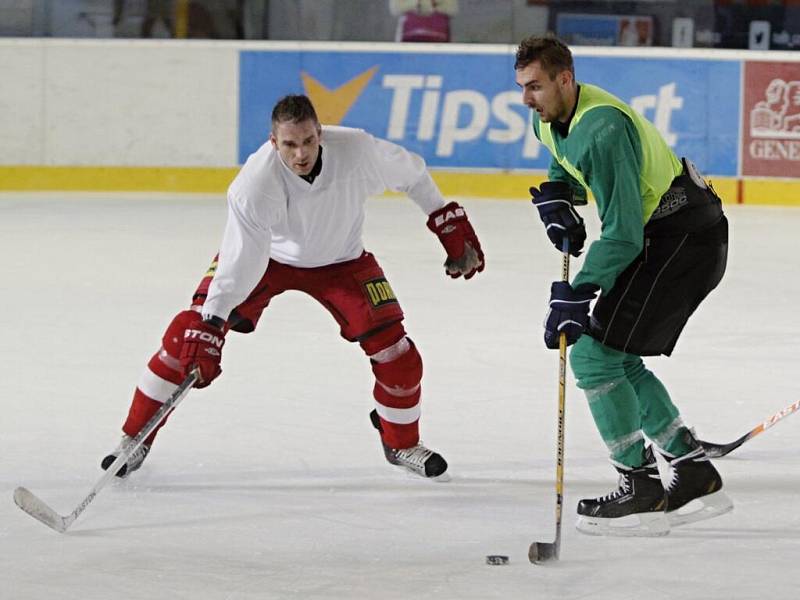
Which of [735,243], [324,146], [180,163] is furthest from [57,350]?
[180,163]

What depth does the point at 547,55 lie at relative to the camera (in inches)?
126

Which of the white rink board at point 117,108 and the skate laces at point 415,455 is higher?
the white rink board at point 117,108

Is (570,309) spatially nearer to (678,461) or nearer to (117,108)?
(678,461)

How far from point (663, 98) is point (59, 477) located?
6.35 meters

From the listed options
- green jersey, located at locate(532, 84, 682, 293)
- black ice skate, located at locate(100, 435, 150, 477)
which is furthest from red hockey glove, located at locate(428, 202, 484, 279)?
black ice skate, located at locate(100, 435, 150, 477)

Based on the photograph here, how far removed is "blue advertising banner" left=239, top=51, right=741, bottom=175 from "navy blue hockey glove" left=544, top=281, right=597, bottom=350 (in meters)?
6.42

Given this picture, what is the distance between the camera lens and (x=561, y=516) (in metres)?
3.28

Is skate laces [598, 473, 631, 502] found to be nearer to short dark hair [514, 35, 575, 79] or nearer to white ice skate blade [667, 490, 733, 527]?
white ice skate blade [667, 490, 733, 527]

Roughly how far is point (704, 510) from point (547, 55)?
40.0 inches

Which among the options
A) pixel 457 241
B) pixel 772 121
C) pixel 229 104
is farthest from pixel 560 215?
pixel 229 104

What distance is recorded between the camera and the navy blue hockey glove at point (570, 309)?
3.17 meters

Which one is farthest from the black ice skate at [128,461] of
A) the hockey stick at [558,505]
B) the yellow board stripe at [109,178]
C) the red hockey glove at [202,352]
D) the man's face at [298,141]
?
the yellow board stripe at [109,178]

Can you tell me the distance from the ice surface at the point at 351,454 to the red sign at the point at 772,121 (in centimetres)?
231

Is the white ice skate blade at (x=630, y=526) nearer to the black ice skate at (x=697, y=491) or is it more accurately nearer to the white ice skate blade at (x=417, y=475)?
the black ice skate at (x=697, y=491)
